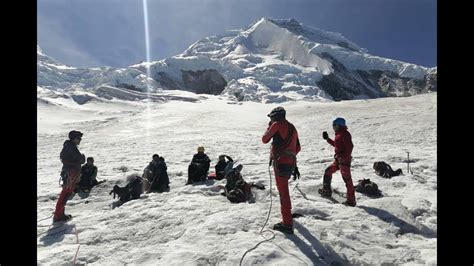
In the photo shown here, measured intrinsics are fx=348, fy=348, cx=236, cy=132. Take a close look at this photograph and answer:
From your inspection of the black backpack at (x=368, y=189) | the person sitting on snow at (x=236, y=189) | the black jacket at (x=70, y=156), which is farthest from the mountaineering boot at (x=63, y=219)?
the black backpack at (x=368, y=189)

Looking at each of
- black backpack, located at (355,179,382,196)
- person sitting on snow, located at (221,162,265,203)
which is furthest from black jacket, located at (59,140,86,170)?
black backpack, located at (355,179,382,196)

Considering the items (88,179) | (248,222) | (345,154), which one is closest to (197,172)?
(88,179)

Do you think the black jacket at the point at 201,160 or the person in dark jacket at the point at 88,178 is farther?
the black jacket at the point at 201,160

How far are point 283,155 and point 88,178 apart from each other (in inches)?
319

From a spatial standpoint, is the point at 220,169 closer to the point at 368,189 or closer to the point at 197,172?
the point at 197,172

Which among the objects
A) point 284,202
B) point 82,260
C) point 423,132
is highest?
point 423,132

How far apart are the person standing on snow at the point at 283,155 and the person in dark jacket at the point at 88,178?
7736 mm

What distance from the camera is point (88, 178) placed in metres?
12.1

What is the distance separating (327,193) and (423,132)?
14.5 m

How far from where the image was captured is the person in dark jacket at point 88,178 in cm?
1185

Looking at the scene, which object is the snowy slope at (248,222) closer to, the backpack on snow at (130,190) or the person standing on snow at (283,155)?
the backpack on snow at (130,190)
